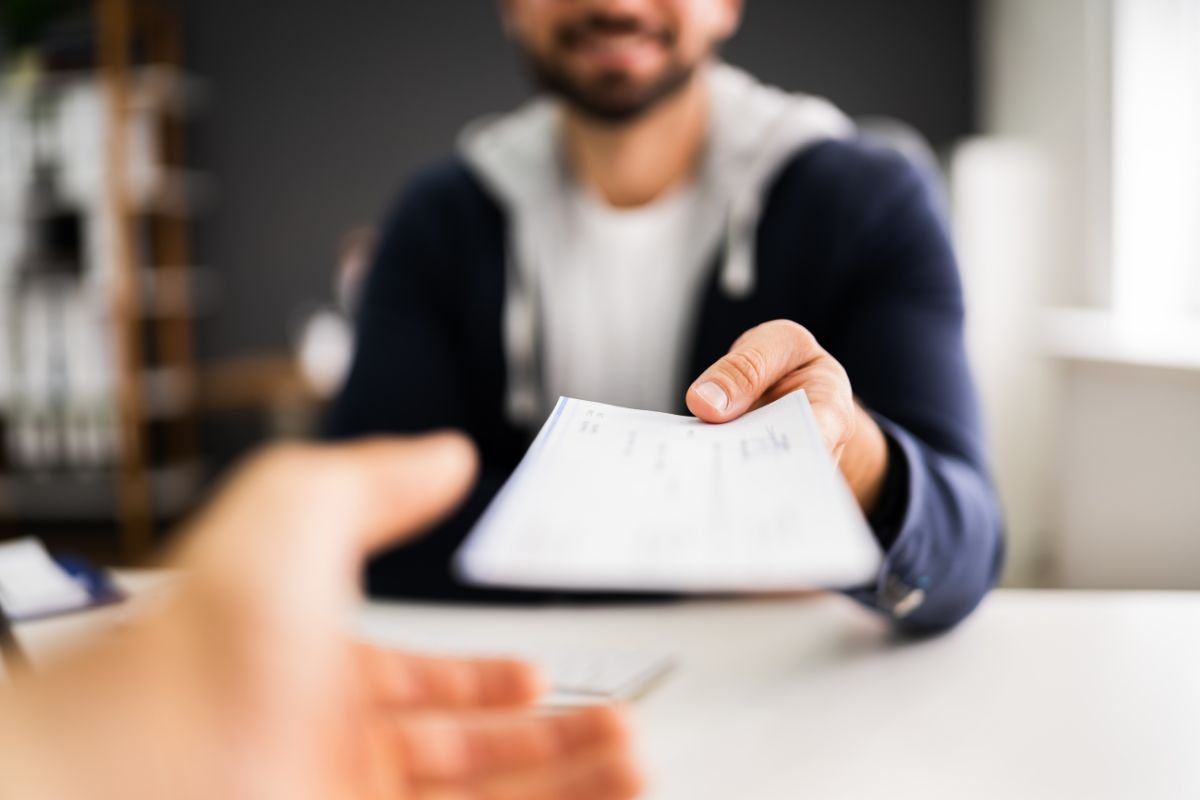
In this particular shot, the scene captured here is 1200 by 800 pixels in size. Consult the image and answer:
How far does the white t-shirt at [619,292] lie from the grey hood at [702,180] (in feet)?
0.05

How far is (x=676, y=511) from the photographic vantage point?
22 centimetres

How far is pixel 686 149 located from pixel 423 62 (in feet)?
8.59

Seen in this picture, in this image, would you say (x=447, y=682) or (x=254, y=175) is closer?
(x=447, y=682)

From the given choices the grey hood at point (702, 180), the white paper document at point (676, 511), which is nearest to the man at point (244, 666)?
the white paper document at point (676, 511)

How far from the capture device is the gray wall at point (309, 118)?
3145mm

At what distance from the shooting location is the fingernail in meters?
0.26

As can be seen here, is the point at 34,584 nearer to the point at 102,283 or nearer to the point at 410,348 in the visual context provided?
the point at 410,348

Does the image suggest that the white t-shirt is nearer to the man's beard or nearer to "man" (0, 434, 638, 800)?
the man's beard

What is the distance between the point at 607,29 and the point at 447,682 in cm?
67

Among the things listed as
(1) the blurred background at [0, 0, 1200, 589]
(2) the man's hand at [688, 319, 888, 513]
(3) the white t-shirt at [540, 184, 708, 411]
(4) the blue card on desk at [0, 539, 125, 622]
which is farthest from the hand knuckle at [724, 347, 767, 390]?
(1) the blurred background at [0, 0, 1200, 589]

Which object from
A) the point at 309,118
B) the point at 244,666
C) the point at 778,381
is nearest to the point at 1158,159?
the point at 778,381

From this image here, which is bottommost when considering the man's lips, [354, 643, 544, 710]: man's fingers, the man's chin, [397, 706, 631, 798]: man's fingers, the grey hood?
[397, 706, 631, 798]: man's fingers

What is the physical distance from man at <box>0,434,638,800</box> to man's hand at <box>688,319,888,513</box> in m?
0.08

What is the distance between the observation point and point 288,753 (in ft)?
0.64
